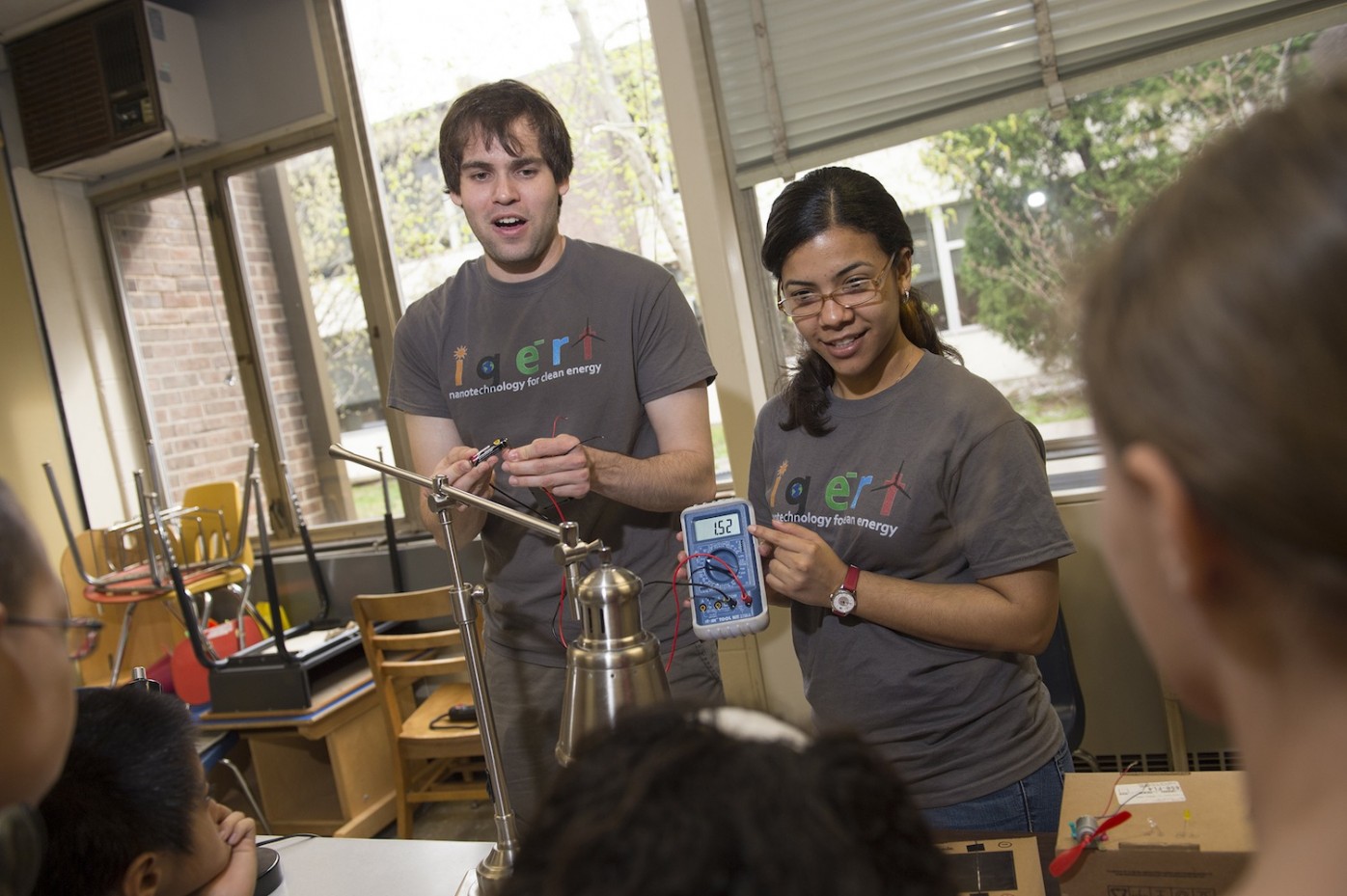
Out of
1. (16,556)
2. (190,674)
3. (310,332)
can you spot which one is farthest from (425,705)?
(16,556)

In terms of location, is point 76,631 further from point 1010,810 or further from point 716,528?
point 1010,810

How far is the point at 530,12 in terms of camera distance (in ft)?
11.5

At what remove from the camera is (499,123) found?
1642 millimetres

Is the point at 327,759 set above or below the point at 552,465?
below

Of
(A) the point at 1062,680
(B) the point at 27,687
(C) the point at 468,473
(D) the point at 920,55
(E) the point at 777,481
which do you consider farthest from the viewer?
(D) the point at 920,55

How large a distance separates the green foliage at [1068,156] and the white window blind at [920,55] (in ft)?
0.40

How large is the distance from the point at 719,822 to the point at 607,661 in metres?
0.51

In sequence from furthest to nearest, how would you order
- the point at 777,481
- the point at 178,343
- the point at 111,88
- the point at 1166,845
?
the point at 178,343, the point at 111,88, the point at 777,481, the point at 1166,845

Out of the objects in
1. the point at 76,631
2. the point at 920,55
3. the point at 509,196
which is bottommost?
the point at 76,631

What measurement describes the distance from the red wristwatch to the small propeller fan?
0.38 metres

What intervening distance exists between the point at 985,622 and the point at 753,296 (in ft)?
6.17

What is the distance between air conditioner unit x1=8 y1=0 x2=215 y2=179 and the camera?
12.3ft

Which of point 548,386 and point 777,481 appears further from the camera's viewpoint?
point 548,386

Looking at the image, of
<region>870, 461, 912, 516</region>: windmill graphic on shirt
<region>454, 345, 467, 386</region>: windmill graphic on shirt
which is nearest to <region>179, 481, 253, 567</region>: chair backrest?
<region>454, 345, 467, 386</region>: windmill graphic on shirt
